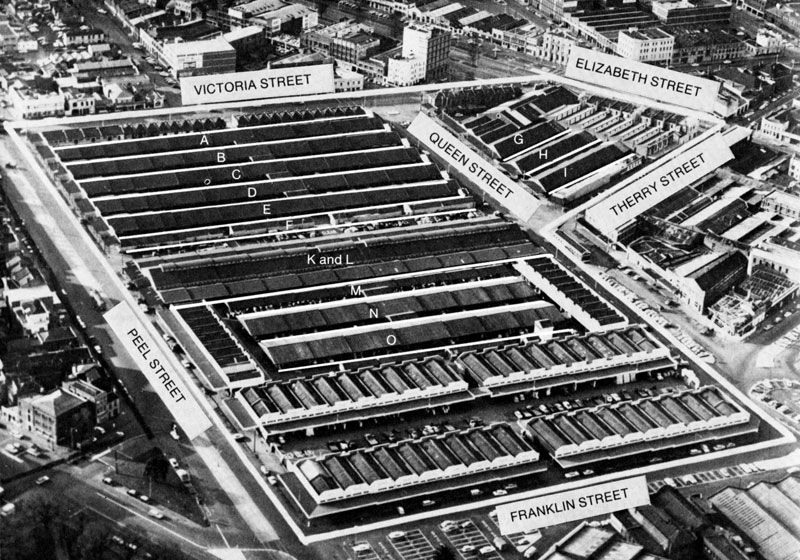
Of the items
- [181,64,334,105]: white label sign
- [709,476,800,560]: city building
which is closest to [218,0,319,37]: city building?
[181,64,334,105]: white label sign

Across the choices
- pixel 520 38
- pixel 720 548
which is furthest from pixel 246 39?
pixel 720 548

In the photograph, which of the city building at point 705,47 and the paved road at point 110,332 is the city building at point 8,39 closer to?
the paved road at point 110,332

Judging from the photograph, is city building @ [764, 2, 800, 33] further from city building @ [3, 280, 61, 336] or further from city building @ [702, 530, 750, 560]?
city building @ [702, 530, 750, 560]

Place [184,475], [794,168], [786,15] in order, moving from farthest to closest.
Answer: [786,15] < [794,168] < [184,475]

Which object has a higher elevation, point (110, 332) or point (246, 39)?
point (110, 332)

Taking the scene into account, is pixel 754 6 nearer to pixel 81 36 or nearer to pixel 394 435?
pixel 81 36

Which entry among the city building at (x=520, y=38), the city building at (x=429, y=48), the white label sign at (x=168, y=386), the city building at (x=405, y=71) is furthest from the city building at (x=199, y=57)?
the white label sign at (x=168, y=386)

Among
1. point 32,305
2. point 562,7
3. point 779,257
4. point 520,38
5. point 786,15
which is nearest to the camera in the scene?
point 32,305
